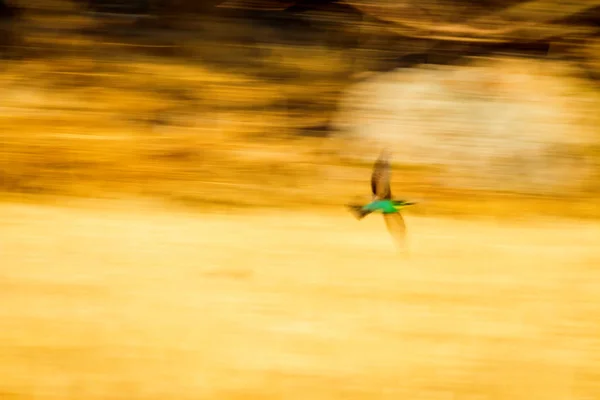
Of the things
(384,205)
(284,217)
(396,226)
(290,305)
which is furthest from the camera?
(284,217)

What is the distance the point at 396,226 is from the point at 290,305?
2.51ft

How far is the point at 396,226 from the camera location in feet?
14.8

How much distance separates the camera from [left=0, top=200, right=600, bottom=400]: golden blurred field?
361 cm

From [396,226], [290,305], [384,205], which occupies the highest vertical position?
[384,205]

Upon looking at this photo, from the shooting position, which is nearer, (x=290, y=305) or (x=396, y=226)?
(x=290, y=305)

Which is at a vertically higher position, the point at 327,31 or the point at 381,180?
the point at 327,31

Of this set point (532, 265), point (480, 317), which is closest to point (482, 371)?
point (480, 317)

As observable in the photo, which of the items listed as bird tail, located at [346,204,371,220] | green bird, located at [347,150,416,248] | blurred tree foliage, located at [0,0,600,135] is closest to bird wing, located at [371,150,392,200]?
green bird, located at [347,150,416,248]

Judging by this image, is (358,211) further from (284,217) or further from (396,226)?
(284,217)

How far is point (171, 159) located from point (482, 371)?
2.19 m

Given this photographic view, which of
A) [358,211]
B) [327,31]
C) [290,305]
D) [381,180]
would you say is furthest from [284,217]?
[327,31]

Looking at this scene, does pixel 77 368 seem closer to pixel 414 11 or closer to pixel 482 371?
pixel 482 371

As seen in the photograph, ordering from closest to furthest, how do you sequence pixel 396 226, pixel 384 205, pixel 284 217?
1. pixel 384 205
2. pixel 396 226
3. pixel 284 217

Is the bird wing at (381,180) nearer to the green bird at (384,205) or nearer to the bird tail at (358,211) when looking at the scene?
the green bird at (384,205)
